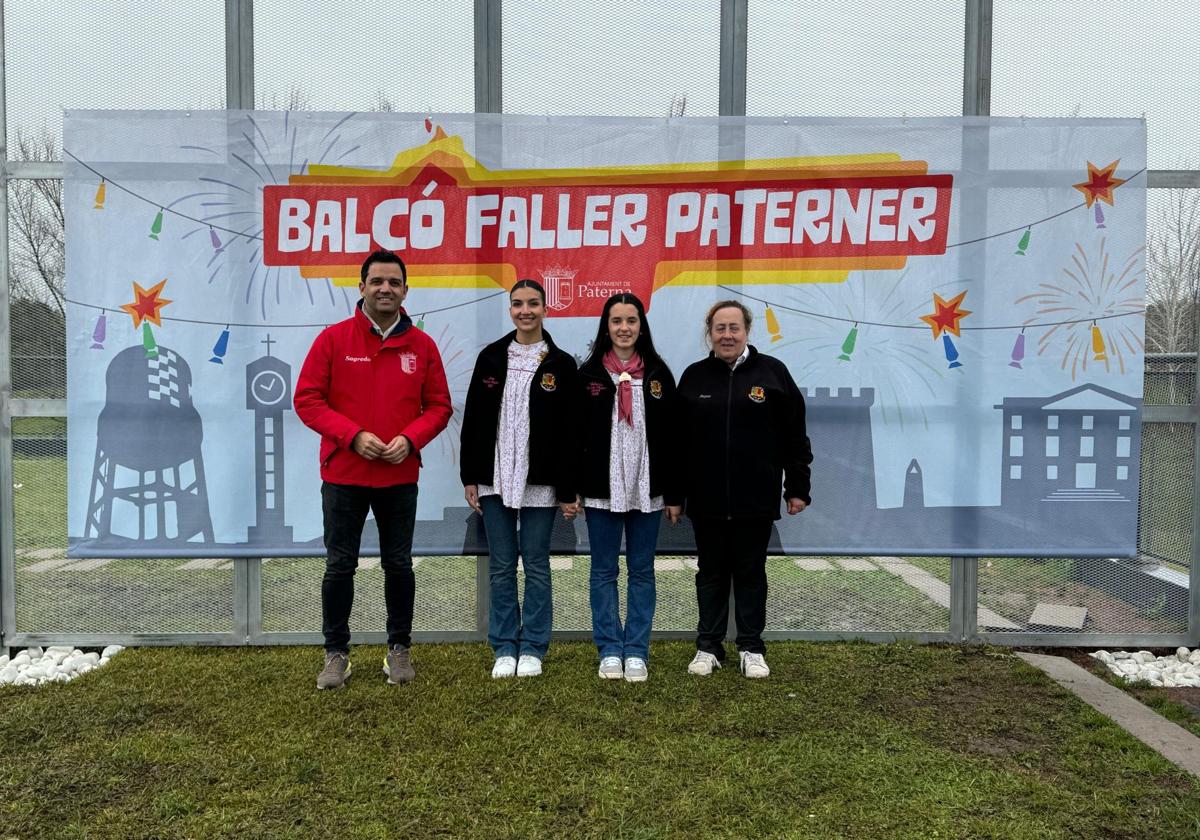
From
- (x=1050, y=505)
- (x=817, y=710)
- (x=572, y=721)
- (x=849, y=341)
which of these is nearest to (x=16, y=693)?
(x=572, y=721)

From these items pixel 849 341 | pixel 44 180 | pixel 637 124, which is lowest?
pixel 849 341

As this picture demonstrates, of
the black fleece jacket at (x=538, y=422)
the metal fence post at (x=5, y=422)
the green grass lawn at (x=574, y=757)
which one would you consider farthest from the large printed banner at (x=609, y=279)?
the green grass lawn at (x=574, y=757)

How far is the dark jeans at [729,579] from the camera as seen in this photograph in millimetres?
3303

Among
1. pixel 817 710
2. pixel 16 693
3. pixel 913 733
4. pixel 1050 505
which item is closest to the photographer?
pixel 913 733

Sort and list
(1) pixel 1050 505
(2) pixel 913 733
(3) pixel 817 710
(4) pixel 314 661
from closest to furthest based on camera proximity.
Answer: (2) pixel 913 733 < (3) pixel 817 710 < (4) pixel 314 661 < (1) pixel 1050 505

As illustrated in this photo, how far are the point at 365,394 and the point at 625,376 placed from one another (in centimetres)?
102

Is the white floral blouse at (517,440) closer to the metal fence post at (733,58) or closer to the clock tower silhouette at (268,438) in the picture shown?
the clock tower silhouette at (268,438)

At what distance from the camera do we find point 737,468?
3.23 m

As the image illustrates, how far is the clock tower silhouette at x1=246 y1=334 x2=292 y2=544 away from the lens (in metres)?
3.66

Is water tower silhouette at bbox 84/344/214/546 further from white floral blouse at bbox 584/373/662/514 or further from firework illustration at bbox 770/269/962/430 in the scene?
firework illustration at bbox 770/269/962/430

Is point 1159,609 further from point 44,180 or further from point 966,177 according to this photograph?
point 44,180

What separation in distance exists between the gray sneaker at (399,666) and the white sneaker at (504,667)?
329 mm

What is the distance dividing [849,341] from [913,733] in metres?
1.70

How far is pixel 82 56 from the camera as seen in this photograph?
3.65 m
